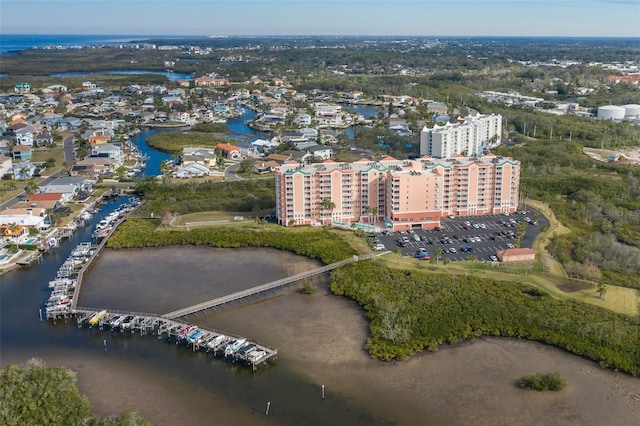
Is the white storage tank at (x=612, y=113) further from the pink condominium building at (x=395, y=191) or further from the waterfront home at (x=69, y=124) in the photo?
the waterfront home at (x=69, y=124)

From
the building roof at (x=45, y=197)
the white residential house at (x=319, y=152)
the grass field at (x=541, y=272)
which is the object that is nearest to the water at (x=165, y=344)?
the grass field at (x=541, y=272)

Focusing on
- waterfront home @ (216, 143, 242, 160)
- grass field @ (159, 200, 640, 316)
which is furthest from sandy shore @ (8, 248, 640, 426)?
waterfront home @ (216, 143, 242, 160)

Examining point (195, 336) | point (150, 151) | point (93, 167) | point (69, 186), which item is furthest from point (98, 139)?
point (195, 336)

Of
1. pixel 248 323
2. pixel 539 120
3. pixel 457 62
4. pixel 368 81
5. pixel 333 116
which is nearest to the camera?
pixel 248 323

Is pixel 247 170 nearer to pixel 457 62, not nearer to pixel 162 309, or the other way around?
pixel 162 309

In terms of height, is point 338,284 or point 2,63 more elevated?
point 2,63

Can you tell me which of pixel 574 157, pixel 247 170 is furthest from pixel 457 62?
pixel 247 170
